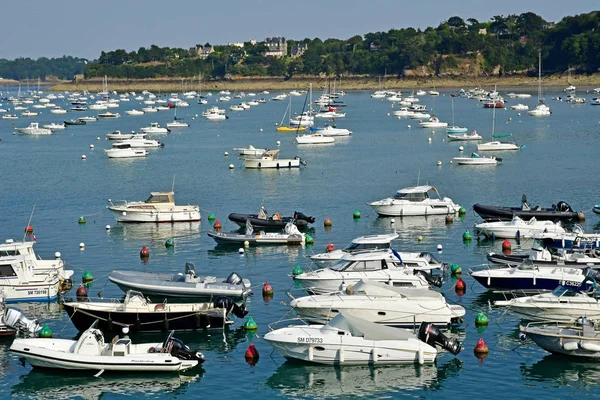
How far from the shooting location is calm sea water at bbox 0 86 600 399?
122 feet

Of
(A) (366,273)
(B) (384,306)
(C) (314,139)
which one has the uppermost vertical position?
(A) (366,273)

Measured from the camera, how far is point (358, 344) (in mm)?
37906

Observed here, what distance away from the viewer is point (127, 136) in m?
138

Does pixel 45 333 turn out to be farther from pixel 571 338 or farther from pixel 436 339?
pixel 571 338

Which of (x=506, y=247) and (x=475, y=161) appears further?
(x=475, y=161)

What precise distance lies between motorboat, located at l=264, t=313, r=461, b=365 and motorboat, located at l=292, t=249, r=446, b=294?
746 centimetres

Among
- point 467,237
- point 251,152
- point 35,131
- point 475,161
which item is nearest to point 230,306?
point 467,237

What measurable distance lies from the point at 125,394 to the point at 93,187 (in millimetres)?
57265

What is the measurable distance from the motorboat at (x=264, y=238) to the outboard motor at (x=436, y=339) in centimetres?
2255

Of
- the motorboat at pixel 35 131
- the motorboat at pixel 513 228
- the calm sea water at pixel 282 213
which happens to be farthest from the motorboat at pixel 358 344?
the motorboat at pixel 35 131

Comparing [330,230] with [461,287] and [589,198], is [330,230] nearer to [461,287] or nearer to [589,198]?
[461,287]

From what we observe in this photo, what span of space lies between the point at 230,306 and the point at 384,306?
6682 millimetres

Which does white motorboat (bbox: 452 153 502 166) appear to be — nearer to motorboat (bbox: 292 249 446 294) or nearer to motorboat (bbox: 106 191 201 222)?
motorboat (bbox: 106 191 201 222)

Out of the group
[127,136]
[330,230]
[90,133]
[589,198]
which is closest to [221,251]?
[330,230]
